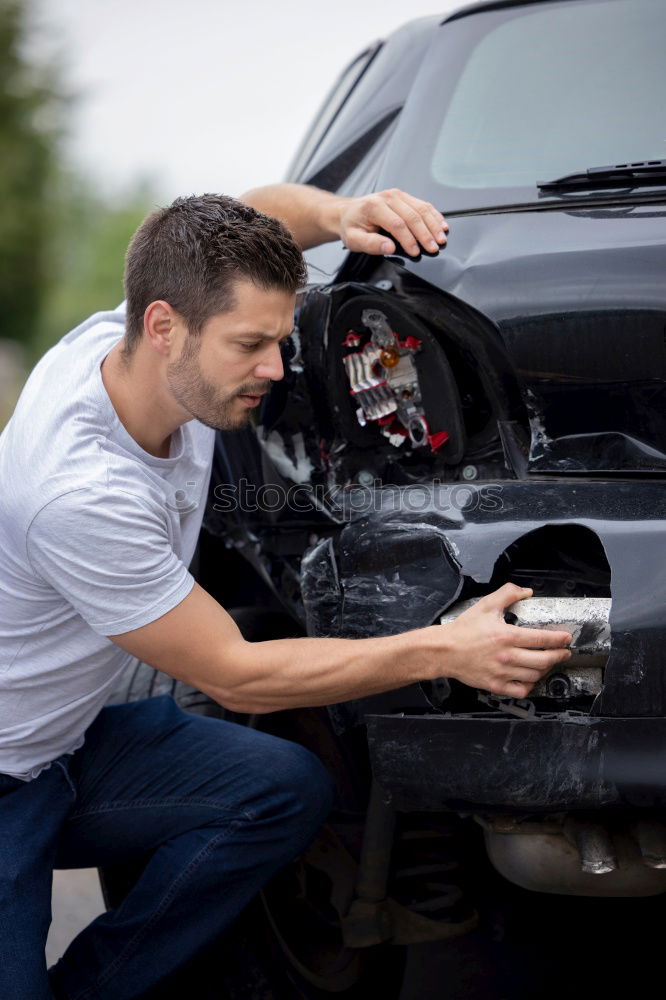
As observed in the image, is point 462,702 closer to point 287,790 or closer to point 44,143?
point 287,790

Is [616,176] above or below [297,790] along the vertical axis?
above

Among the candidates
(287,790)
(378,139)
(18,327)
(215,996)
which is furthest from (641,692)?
(18,327)

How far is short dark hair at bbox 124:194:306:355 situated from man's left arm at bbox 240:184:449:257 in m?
0.15

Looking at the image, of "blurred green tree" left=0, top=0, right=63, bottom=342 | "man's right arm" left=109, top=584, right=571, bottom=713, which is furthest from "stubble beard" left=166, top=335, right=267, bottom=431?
"blurred green tree" left=0, top=0, right=63, bottom=342

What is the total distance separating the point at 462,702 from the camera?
2.06 meters

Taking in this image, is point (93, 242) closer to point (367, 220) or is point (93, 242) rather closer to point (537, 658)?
point (367, 220)

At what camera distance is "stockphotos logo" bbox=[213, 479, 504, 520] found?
2041mm

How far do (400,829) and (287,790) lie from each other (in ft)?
0.94

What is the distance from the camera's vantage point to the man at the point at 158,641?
209cm

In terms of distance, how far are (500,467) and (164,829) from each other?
3.36ft

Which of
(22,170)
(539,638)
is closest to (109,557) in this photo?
(539,638)

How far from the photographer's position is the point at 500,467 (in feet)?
7.10

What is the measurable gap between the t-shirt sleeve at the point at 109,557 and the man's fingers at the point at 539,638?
613 mm

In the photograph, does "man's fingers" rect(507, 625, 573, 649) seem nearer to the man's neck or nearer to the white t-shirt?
the white t-shirt
